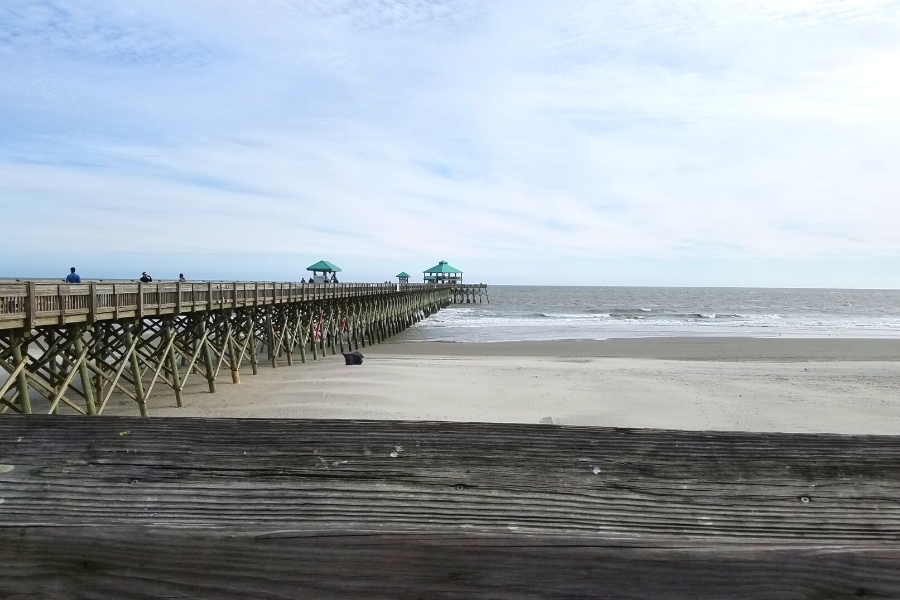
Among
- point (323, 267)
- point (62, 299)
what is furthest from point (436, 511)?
point (323, 267)

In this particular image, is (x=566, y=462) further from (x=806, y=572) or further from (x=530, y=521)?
(x=806, y=572)

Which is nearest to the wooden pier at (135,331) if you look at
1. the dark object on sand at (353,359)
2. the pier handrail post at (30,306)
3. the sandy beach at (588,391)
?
the pier handrail post at (30,306)

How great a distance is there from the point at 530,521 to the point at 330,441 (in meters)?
0.47

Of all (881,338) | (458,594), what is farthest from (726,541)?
(881,338)

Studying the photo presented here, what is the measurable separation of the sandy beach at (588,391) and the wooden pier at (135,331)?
3.21 ft

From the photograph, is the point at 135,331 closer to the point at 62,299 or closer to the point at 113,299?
the point at 113,299

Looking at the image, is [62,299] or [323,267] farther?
[323,267]

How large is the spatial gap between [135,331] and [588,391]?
37.7ft

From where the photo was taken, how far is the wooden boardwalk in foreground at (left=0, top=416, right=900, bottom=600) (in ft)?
3.84

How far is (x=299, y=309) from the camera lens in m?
27.7

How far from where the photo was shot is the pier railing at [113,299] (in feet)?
35.7

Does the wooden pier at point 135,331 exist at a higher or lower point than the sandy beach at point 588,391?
higher

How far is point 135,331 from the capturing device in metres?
15.4

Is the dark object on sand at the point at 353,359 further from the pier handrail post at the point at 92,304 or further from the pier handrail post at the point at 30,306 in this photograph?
the pier handrail post at the point at 30,306
